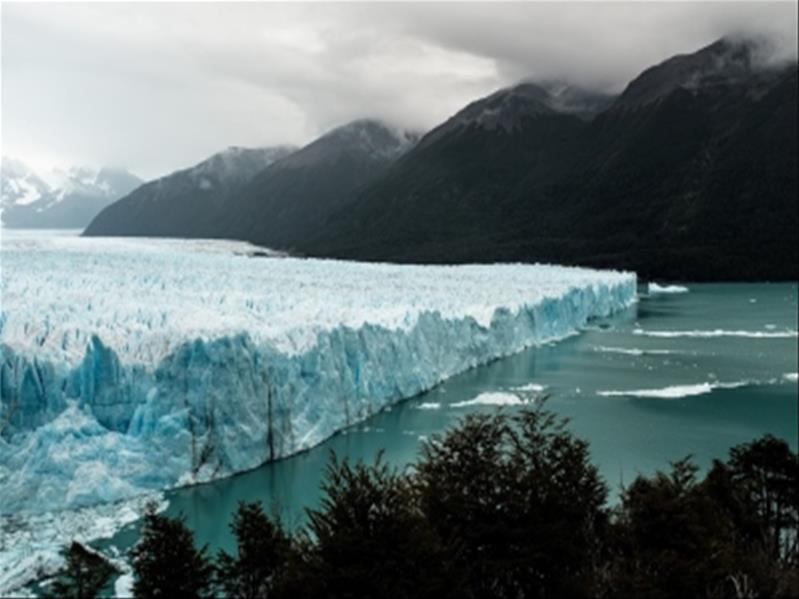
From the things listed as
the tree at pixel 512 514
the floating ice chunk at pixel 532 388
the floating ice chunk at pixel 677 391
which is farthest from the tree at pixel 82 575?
the floating ice chunk at pixel 677 391

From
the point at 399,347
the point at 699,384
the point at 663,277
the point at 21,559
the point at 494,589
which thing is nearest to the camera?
the point at 494,589

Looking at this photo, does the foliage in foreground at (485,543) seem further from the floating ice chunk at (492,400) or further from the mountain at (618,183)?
the mountain at (618,183)

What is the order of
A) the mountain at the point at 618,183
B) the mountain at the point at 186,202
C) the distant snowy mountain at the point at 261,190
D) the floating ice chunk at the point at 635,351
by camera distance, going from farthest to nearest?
the mountain at the point at 186,202 < the distant snowy mountain at the point at 261,190 < the mountain at the point at 618,183 < the floating ice chunk at the point at 635,351

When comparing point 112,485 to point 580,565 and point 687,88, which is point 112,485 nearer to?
point 580,565

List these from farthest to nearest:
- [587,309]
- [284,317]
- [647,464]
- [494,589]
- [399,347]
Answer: [587,309] < [399,347] < [284,317] < [647,464] < [494,589]

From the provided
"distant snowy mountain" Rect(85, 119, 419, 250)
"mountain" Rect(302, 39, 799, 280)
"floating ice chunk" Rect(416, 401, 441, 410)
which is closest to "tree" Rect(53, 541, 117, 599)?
"floating ice chunk" Rect(416, 401, 441, 410)

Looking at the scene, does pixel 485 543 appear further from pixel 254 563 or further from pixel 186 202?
pixel 186 202

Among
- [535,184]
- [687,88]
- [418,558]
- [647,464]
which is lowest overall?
[647,464]

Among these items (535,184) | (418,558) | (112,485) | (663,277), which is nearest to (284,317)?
(112,485)

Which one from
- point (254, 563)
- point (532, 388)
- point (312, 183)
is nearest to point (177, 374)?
point (254, 563)
